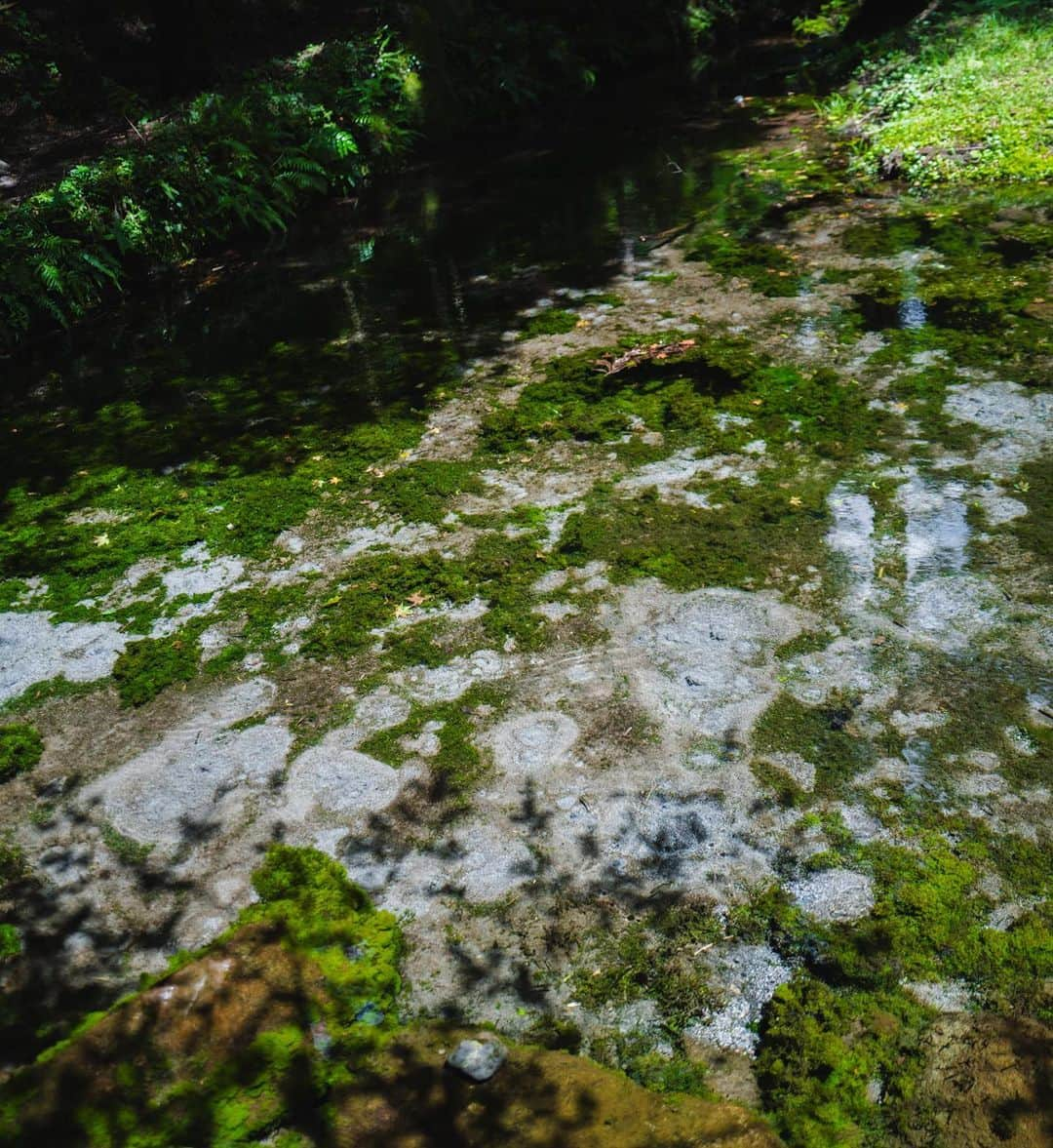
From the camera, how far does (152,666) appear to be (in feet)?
15.2

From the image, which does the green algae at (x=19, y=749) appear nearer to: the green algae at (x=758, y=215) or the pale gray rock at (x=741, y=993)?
the pale gray rock at (x=741, y=993)

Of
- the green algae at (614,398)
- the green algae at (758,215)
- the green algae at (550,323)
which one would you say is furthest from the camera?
the green algae at (758,215)

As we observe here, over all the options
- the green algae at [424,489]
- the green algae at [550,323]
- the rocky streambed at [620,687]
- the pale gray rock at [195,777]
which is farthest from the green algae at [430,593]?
the green algae at [550,323]

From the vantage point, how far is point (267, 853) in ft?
11.6

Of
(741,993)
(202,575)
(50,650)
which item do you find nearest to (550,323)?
(202,575)

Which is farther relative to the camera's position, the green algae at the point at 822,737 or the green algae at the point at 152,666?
the green algae at the point at 152,666

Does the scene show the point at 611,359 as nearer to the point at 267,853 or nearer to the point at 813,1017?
the point at 267,853

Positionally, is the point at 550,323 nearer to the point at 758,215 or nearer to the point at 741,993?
the point at 758,215

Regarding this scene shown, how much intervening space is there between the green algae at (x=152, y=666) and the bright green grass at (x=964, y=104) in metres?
8.52

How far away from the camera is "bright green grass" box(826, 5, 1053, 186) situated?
9.33m

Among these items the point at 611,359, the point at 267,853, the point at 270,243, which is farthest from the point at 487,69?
the point at 267,853

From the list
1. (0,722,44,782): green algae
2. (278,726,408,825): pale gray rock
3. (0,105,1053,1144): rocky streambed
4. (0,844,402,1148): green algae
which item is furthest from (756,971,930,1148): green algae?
(0,722,44,782): green algae

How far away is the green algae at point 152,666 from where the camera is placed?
449cm

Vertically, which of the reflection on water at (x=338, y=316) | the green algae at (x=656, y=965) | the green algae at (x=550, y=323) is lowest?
the green algae at (x=656, y=965)
